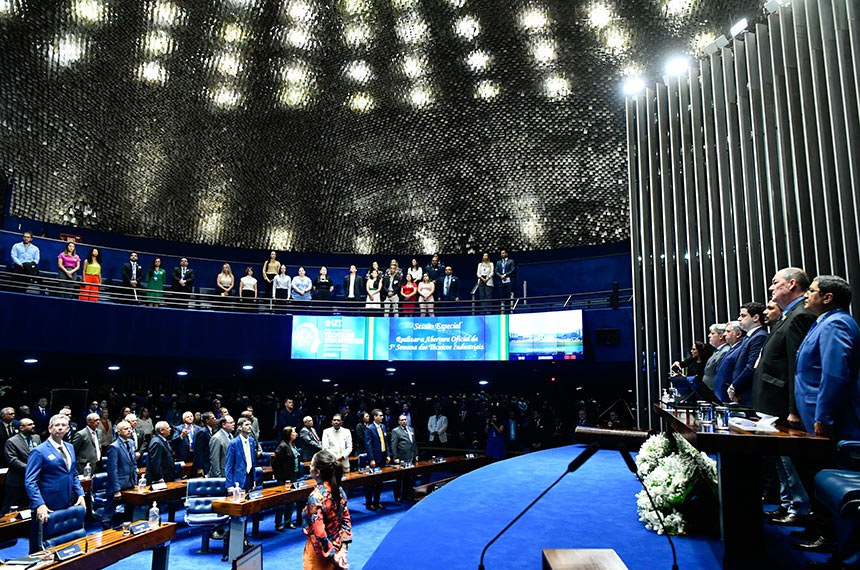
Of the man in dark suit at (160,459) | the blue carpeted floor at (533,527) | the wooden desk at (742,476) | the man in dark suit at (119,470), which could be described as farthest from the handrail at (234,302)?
the wooden desk at (742,476)

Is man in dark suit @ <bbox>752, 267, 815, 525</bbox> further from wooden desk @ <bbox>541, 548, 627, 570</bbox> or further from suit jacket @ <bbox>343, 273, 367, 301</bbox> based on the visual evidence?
suit jacket @ <bbox>343, 273, 367, 301</bbox>

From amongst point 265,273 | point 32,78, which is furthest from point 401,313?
point 32,78

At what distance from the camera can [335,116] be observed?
17078 millimetres

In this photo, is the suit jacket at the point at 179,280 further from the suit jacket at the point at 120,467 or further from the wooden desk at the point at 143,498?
the wooden desk at the point at 143,498

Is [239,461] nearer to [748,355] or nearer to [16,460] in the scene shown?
[16,460]

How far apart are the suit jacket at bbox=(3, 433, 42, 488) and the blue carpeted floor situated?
5446 millimetres

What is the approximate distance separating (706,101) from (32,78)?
1452 centimetres

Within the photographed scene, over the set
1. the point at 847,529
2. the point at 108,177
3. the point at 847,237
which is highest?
the point at 108,177

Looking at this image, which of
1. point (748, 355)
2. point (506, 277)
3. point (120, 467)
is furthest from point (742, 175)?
point (120, 467)

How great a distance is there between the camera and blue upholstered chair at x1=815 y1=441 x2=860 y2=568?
73.3 inches

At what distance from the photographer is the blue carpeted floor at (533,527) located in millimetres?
3041

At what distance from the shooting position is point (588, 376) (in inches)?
642

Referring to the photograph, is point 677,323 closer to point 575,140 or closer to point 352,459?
→ point 352,459

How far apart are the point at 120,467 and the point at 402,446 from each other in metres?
5.31
